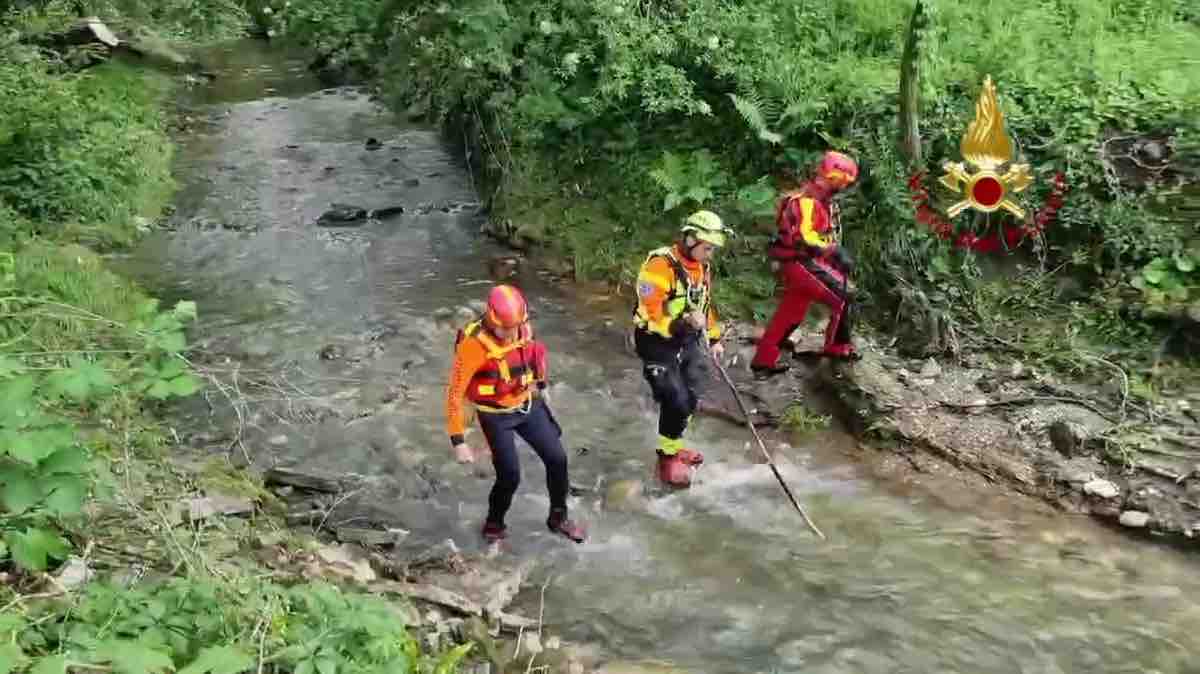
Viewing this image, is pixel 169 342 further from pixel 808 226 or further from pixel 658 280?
pixel 808 226

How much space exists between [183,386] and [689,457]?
462cm

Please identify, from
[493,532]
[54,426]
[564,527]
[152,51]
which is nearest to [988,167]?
[564,527]

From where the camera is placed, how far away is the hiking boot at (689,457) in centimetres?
771

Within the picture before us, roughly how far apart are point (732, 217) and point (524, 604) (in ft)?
18.3

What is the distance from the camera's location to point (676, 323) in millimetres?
7109

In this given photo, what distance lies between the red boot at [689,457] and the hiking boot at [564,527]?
3.53ft

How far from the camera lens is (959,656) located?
18.9 feet

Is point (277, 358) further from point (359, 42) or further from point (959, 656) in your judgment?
point (359, 42)

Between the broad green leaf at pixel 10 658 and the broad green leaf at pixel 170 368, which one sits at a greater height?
the broad green leaf at pixel 170 368

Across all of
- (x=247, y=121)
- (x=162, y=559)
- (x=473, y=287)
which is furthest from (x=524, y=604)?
(x=247, y=121)

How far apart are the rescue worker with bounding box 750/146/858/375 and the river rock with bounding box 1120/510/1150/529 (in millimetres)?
2610

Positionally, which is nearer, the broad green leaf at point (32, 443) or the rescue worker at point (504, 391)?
the broad green leaf at point (32, 443)

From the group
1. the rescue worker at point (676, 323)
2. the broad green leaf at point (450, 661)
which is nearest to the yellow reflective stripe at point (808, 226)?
the rescue worker at point (676, 323)

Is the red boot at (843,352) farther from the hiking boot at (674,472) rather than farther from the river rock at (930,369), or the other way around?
the hiking boot at (674,472)
